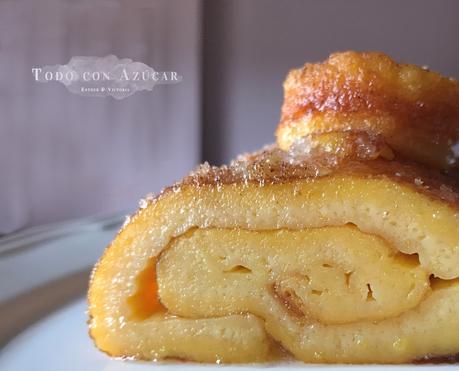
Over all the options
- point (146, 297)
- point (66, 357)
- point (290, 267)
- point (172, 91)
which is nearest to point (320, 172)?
point (290, 267)

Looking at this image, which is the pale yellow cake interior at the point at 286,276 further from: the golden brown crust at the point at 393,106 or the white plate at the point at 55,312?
the golden brown crust at the point at 393,106

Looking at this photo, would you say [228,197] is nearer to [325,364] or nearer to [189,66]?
[325,364]

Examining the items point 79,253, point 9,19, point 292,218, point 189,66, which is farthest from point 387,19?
point 292,218

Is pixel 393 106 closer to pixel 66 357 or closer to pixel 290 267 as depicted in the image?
pixel 290 267

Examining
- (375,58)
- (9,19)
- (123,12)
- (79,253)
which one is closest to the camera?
(375,58)

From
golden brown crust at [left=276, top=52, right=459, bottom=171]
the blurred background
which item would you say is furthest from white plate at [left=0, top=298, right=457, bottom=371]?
the blurred background

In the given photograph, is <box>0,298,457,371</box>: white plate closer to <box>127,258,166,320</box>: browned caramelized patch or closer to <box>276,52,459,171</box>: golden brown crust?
<box>127,258,166,320</box>: browned caramelized patch
